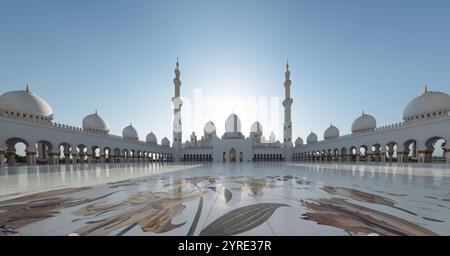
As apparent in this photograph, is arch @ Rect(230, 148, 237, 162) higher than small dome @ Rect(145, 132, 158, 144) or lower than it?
lower

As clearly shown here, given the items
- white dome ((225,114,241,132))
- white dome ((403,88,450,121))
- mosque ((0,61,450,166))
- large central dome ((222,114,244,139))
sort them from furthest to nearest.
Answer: white dome ((225,114,241,132)), large central dome ((222,114,244,139)), white dome ((403,88,450,121)), mosque ((0,61,450,166))

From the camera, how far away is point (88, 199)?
11.9ft

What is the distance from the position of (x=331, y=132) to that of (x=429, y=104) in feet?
50.7

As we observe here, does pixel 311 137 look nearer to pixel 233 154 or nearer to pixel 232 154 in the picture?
→ pixel 233 154

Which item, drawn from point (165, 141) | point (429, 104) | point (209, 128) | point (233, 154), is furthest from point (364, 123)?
point (165, 141)

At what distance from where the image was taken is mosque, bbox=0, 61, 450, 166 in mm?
18078

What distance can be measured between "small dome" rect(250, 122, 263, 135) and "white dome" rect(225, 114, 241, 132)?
24.4 feet

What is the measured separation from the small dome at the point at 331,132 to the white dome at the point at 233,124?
56.7ft

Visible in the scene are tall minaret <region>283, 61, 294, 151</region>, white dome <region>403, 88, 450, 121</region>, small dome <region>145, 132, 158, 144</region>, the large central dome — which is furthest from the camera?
small dome <region>145, 132, 158, 144</region>

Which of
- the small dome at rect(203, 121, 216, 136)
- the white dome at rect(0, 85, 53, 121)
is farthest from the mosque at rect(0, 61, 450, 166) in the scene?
the small dome at rect(203, 121, 216, 136)

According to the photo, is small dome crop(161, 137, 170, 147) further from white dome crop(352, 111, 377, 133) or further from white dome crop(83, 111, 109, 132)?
white dome crop(352, 111, 377, 133)

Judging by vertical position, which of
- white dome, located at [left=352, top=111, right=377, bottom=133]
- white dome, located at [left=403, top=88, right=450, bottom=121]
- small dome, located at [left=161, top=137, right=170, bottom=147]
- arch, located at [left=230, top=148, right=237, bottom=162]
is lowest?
arch, located at [left=230, top=148, right=237, bottom=162]
